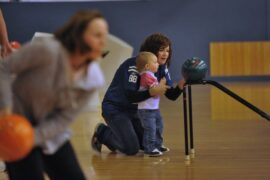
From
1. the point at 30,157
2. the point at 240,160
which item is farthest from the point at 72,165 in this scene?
the point at 240,160

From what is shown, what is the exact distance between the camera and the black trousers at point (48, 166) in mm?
2439

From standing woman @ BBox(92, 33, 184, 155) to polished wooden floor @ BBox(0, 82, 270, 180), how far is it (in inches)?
4.9

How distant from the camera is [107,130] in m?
5.31

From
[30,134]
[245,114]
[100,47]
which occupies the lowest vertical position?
[245,114]

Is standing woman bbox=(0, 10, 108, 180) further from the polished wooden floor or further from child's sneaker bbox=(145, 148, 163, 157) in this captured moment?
child's sneaker bbox=(145, 148, 163, 157)

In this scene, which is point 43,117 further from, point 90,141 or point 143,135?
point 90,141

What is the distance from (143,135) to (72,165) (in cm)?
260

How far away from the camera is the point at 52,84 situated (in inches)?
91.0

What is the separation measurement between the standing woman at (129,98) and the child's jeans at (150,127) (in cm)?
11

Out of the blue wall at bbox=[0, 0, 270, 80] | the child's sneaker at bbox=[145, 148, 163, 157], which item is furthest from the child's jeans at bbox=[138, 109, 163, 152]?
the blue wall at bbox=[0, 0, 270, 80]

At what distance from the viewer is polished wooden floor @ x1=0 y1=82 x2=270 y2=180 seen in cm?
429

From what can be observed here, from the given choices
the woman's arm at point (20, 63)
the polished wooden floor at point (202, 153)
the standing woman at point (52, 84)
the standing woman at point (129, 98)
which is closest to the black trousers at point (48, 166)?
the standing woman at point (52, 84)

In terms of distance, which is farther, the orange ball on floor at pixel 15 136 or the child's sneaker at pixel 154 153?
the child's sneaker at pixel 154 153

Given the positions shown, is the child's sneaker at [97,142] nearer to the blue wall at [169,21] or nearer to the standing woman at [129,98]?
the standing woman at [129,98]
